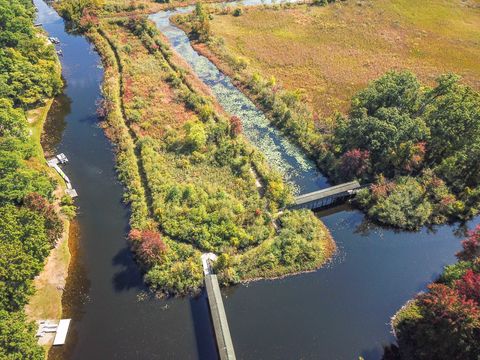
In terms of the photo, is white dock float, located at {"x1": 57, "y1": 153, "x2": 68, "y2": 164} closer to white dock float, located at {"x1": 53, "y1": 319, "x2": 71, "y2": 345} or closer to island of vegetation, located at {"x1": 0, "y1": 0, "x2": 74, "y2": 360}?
island of vegetation, located at {"x1": 0, "y1": 0, "x2": 74, "y2": 360}

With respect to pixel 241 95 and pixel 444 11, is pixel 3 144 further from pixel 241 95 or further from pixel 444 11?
pixel 444 11

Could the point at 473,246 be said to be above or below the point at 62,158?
above

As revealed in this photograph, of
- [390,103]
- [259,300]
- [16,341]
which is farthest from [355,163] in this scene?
[16,341]

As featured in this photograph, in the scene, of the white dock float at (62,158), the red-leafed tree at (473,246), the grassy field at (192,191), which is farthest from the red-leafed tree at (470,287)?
the white dock float at (62,158)

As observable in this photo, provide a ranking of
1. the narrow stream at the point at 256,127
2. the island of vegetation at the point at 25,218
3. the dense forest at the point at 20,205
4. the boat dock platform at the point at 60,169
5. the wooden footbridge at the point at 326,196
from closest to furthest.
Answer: the dense forest at the point at 20,205 < the island of vegetation at the point at 25,218 < the wooden footbridge at the point at 326,196 < the boat dock platform at the point at 60,169 < the narrow stream at the point at 256,127

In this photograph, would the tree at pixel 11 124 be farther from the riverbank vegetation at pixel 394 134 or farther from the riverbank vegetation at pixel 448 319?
the riverbank vegetation at pixel 448 319

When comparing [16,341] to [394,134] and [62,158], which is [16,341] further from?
[394,134]
